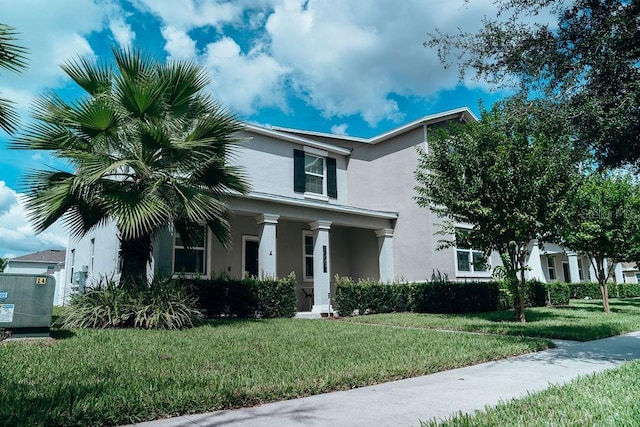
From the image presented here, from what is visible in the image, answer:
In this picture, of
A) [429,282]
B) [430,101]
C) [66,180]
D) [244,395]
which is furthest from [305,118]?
[244,395]

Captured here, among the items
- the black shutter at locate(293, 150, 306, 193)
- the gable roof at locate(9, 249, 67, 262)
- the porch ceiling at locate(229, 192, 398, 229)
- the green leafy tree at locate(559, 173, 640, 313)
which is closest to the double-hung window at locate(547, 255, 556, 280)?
the green leafy tree at locate(559, 173, 640, 313)

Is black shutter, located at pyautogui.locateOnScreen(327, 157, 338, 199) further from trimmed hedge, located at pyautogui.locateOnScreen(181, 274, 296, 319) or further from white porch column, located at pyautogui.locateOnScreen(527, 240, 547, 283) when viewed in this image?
white porch column, located at pyautogui.locateOnScreen(527, 240, 547, 283)

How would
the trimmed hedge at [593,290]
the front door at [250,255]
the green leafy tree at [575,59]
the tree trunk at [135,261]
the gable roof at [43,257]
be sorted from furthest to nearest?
the gable roof at [43,257] → the trimmed hedge at [593,290] → the front door at [250,255] → the tree trunk at [135,261] → the green leafy tree at [575,59]

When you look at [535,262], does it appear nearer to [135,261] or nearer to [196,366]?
[135,261]

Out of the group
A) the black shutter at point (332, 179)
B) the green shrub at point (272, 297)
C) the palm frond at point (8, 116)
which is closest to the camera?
the palm frond at point (8, 116)

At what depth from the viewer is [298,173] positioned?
16594mm

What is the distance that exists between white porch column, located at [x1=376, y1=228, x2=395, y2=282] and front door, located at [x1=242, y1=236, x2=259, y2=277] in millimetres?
4739

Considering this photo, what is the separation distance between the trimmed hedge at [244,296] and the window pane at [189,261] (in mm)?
2306

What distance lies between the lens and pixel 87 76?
368 inches

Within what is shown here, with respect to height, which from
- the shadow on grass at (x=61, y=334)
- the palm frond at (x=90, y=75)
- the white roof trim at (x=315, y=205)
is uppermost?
the palm frond at (x=90, y=75)

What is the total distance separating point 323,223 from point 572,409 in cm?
1151

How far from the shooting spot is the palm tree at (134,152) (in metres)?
8.45

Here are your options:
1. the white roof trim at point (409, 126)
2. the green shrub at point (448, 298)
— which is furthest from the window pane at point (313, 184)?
the green shrub at point (448, 298)

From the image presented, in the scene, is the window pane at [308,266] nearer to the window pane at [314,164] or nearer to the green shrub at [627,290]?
the window pane at [314,164]
